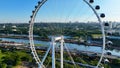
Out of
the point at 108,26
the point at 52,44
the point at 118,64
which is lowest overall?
the point at 118,64

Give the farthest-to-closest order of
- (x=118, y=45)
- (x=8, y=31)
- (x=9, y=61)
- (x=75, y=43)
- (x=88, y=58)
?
(x=8, y=31)
(x=75, y=43)
(x=118, y=45)
(x=88, y=58)
(x=9, y=61)

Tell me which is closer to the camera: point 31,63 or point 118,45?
point 31,63

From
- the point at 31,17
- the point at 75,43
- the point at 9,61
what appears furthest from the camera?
the point at 75,43

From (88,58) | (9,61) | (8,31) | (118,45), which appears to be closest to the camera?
(9,61)

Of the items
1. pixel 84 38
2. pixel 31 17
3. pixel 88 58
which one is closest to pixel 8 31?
pixel 84 38

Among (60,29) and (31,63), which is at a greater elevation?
(60,29)

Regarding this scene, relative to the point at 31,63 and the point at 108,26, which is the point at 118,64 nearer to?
the point at 31,63

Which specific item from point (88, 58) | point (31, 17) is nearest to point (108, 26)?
point (31, 17)

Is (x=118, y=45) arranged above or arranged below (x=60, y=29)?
below

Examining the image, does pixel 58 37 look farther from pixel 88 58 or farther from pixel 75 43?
pixel 75 43
